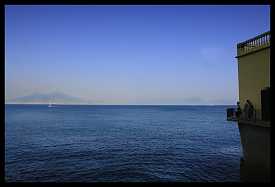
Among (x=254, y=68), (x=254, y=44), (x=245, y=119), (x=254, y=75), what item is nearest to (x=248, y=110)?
(x=245, y=119)

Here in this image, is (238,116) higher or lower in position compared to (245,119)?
higher

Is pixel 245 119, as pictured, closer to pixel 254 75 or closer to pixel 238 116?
pixel 238 116

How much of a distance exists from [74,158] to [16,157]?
5.90m

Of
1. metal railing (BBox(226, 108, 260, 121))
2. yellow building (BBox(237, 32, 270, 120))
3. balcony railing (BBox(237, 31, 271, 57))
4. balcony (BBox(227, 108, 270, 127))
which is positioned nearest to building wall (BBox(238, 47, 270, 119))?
yellow building (BBox(237, 32, 270, 120))

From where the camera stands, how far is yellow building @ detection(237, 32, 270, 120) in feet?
46.7

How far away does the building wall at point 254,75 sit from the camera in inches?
562

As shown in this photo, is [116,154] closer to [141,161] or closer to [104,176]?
[141,161]

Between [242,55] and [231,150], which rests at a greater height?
[242,55]

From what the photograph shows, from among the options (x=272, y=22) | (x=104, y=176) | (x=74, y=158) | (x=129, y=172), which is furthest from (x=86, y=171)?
(x=272, y=22)

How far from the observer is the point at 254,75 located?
15.5 metres

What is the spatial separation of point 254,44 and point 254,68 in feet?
4.61

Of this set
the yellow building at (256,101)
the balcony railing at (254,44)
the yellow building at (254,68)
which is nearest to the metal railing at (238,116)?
the yellow building at (256,101)
